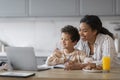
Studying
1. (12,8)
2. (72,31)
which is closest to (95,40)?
(72,31)

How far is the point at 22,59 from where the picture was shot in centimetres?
205

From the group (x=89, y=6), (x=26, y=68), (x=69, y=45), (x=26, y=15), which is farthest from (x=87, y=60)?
(x=26, y=15)

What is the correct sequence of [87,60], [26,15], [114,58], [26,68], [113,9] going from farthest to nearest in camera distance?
[26,15] → [113,9] → [114,58] → [87,60] → [26,68]

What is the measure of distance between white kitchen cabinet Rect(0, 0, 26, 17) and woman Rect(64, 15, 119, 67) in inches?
74.4

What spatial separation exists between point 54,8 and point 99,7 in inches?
26.1

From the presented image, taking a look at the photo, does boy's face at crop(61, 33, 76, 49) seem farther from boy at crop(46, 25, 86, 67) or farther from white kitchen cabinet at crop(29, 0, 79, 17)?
white kitchen cabinet at crop(29, 0, 79, 17)

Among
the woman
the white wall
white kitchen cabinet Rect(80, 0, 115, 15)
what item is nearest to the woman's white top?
the woman

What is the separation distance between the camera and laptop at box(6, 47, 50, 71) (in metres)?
1.99

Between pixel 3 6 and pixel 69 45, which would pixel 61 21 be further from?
pixel 69 45

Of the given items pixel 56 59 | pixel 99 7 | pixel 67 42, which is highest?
pixel 99 7

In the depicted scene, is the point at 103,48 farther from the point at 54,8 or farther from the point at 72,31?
the point at 54,8

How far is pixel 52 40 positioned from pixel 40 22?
35 cm

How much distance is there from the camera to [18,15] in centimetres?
434

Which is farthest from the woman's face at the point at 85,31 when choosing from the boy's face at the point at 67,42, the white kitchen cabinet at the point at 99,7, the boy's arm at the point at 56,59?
the white kitchen cabinet at the point at 99,7
